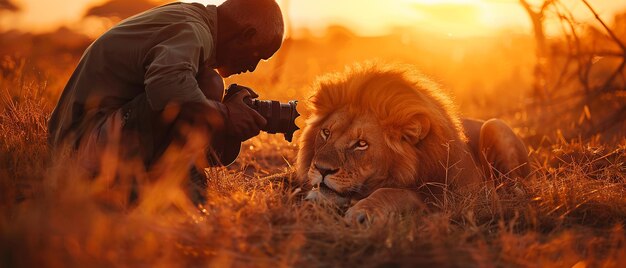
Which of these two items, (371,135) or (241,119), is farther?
(371,135)

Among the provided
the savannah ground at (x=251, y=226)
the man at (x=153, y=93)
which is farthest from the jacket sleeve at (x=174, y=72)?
the savannah ground at (x=251, y=226)

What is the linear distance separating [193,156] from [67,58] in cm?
857

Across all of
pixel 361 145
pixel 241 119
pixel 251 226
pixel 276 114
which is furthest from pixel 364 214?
pixel 276 114

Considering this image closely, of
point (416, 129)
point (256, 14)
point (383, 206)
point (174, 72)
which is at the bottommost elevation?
point (383, 206)

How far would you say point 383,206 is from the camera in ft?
13.1

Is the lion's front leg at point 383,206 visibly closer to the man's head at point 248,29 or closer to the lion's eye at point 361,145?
the lion's eye at point 361,145

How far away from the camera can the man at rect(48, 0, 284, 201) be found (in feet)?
12.3

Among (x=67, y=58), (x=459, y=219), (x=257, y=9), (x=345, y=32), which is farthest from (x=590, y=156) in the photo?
(x=345, y=32)

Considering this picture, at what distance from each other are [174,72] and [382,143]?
1.36 m

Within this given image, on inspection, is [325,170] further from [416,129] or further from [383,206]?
[416,129]

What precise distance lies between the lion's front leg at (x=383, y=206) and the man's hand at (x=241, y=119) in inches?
29.7

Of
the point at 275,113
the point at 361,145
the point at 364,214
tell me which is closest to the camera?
the point at 364,214

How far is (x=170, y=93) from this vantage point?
12.0 ft

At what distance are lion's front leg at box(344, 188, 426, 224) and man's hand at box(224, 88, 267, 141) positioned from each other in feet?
2.48
